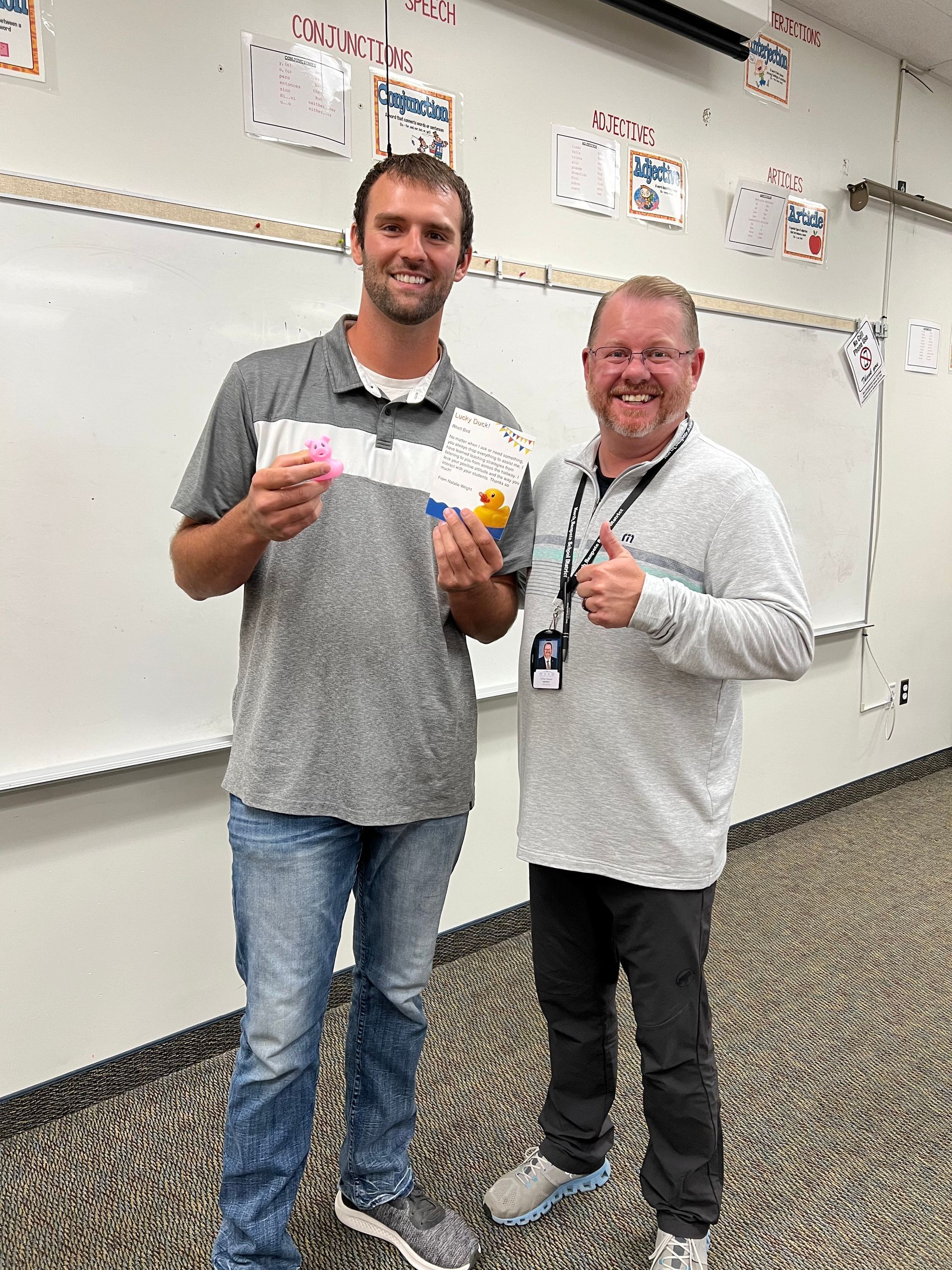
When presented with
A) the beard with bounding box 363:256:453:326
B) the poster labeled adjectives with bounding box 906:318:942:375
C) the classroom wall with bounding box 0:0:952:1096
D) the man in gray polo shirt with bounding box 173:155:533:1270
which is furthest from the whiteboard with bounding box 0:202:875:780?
the poster labeled adjectives with bounding box 906:318:942:375

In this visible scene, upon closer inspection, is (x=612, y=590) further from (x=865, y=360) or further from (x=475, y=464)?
(x=865, y=360)

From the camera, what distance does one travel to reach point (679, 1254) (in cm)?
142

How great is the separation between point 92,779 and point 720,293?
7.95 ft

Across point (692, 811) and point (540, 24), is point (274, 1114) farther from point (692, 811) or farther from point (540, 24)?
point (540, 24)

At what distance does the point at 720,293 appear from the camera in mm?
2994

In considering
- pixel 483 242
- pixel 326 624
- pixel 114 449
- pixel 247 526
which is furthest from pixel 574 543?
pixel 483 242

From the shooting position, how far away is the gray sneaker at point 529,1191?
5.23ft

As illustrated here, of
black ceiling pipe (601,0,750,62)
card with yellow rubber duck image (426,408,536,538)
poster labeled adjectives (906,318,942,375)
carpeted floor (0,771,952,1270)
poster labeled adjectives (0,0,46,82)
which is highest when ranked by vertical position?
black ceiling pipe (601,0,750,62)

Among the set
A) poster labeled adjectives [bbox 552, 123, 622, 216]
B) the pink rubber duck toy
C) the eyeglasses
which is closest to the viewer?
the pink rubber duck toy

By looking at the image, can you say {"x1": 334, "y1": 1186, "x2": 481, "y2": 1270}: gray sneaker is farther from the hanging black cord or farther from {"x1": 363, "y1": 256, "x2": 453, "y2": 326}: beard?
the hanging black cord

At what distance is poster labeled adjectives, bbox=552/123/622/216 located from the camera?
248cm

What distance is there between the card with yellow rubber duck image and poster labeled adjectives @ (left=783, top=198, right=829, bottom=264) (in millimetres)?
2383

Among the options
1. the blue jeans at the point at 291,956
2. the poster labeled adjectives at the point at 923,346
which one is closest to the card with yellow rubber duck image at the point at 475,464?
the blue jeans at the point at 291,956

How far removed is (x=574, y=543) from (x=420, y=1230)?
1174 millimetres
